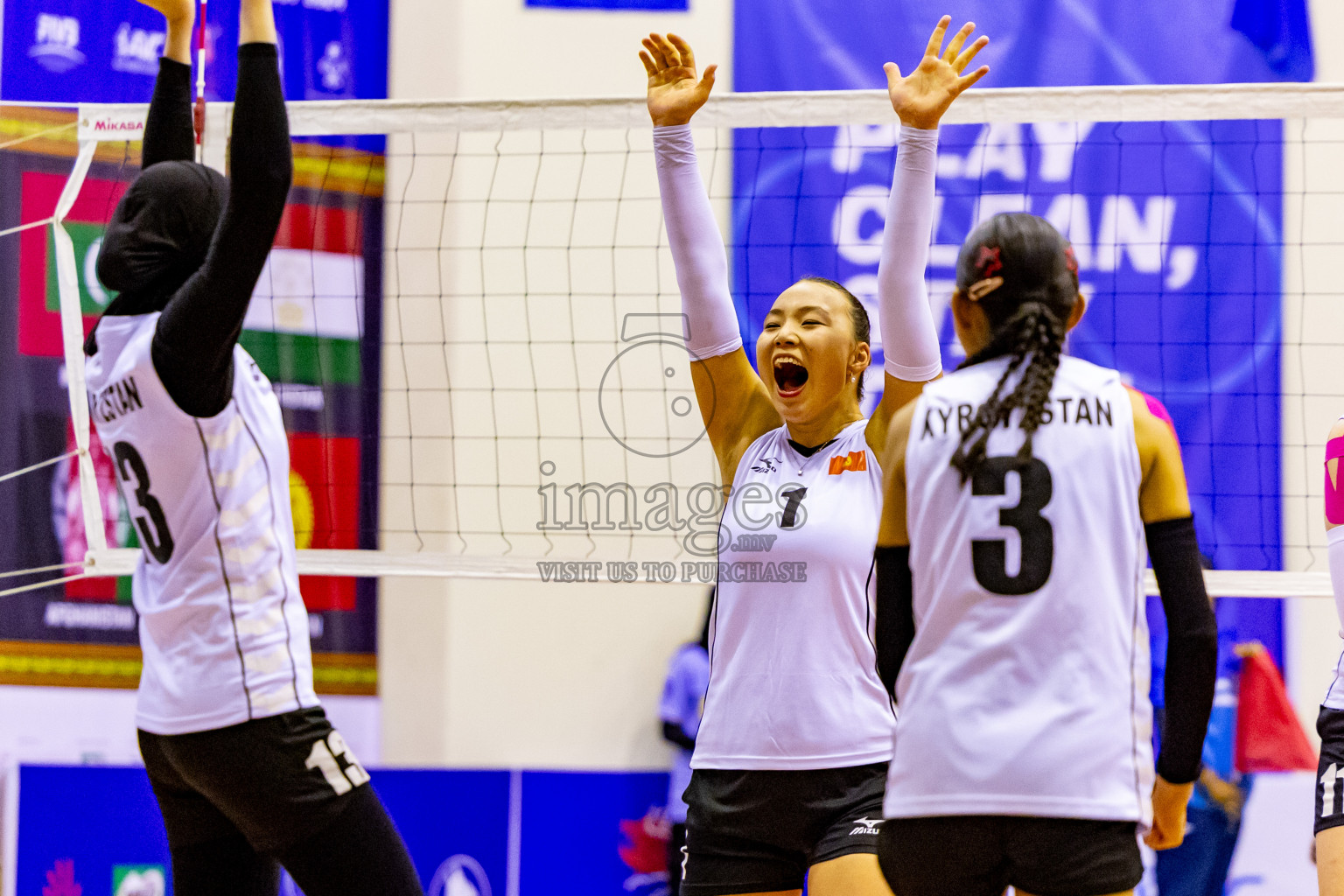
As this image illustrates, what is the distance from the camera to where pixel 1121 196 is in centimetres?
568

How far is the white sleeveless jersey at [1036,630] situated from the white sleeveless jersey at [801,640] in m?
0.62

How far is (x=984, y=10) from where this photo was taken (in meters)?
5.89

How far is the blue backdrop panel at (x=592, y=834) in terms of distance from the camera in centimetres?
540

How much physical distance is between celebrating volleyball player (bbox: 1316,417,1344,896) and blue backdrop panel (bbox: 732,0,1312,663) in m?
2.78

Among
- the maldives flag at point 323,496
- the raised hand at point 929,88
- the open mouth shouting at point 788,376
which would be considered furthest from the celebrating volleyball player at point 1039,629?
the maldives flag at point 323,496

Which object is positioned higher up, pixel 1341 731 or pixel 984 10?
pixel 984 10

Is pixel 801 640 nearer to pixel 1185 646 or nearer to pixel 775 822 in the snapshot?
pixel 775 822

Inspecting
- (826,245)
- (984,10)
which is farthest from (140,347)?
(984,10)

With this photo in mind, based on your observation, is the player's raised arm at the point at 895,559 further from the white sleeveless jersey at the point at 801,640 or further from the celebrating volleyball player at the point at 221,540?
the celebrating volleyball player at the point at 221,540

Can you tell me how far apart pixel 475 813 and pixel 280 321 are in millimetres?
2259

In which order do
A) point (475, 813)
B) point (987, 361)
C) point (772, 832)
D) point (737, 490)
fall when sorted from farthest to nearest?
point (475, 813), point (737, 490), point (772, 832), point (987, 361)

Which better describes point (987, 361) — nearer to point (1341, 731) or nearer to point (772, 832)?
point (772, 832)

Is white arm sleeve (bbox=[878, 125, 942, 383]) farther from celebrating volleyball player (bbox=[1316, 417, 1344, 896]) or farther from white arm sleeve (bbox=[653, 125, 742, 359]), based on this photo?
celebrating volleyball player (bbox=[1316, 417, 1344, 896])

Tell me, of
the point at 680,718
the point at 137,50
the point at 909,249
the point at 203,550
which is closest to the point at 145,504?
the point at 203,550
